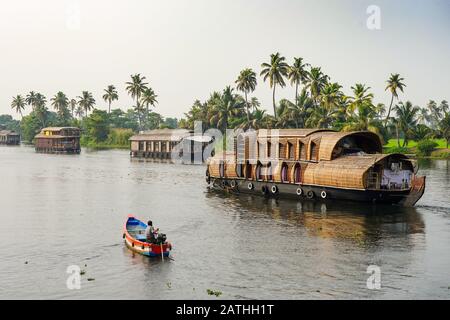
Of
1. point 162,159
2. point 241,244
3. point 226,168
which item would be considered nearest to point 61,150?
point 162,159

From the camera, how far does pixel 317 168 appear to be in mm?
44031

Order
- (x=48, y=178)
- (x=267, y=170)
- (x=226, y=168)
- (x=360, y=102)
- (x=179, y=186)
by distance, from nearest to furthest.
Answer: (x=267, y=170)
(x=226, y=168)
(x=179, y=186)
(x=48, y=178)
(x=360, y=102)

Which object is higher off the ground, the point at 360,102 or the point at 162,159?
the point at 360,102

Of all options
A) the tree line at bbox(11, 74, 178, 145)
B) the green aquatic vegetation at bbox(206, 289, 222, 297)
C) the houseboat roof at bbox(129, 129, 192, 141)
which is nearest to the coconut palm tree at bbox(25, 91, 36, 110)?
the tree line at bbox(11, 74, 178, 145)

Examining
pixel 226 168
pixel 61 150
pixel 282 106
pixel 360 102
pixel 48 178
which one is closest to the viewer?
pixel 226 168

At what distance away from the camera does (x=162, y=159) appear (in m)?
107

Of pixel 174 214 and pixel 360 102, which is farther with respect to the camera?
pixel 360 102

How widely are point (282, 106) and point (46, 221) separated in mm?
69197

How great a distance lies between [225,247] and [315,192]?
16.3m

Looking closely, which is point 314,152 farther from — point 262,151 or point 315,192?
point 262,151

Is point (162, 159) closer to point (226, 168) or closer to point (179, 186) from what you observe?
point (179, 186)

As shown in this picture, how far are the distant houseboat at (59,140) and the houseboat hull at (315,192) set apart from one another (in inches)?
3276

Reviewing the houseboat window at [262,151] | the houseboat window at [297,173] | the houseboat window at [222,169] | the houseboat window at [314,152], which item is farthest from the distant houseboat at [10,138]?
the houseboat window at [314,152]

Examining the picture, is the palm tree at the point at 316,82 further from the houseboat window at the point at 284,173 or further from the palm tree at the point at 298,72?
the houseboat window at the point at 284,173
